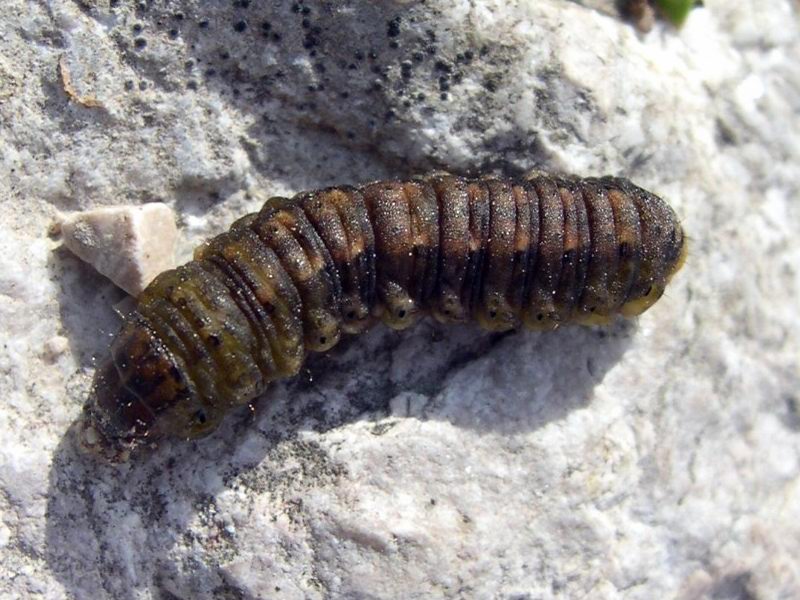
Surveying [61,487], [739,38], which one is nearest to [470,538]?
[61,487]

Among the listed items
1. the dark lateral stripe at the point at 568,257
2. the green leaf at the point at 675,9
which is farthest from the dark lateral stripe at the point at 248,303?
the green leaf at the point at 675,9

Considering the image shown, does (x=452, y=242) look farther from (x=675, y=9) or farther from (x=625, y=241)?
(x=675, y=9)

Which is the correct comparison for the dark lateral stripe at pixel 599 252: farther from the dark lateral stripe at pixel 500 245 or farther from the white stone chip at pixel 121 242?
the white stone chip at pixel 121 242

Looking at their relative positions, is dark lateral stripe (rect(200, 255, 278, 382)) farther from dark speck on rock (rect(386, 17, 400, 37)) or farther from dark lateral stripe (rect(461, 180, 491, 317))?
dark speck on rock (rect(386, 17, 400, 37))

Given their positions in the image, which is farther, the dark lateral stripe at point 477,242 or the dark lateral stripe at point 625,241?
the dark lateral stripe at point 625,241

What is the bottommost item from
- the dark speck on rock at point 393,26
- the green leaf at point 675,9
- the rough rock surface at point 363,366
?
the rough rock surface at point 363,366

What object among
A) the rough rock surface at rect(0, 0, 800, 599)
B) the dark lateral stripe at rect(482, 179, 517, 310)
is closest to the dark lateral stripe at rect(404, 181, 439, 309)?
the dark lateral stripe at rect(482, 179, 517, 310)
